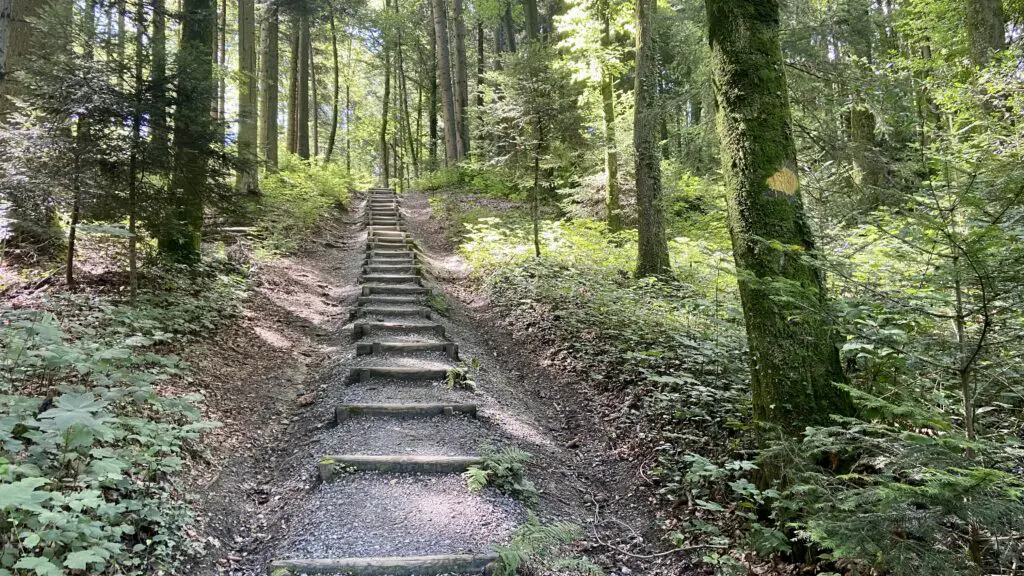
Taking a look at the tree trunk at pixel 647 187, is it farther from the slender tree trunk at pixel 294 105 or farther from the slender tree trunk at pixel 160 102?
the slender tree trunk at pixel 294 105

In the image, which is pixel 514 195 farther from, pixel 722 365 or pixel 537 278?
pixel 722 365

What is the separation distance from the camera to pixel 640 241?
8922 mm

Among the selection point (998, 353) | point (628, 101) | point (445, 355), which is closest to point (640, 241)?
point (445, 355)

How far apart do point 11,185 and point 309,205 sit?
8.45 meters

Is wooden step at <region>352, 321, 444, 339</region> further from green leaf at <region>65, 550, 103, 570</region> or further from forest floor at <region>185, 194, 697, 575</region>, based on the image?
green leaf at <region>65, 550, 103, 570</region>

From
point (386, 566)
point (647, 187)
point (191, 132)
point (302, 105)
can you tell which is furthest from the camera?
point (302, 105)

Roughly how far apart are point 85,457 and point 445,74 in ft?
61.3

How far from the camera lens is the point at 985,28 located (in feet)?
26.4

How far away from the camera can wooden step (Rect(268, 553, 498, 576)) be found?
115 inches

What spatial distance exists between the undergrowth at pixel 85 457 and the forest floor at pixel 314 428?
35 centimetres

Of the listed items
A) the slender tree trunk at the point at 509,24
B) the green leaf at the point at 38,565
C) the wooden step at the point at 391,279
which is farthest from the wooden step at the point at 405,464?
the slender tree trunk at the point at 509,24

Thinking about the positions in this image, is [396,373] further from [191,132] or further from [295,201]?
[295,201]

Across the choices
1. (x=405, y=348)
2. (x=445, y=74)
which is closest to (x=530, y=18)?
(x=445, y=74)

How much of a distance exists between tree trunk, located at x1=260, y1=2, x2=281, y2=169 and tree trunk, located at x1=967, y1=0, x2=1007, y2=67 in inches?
570
